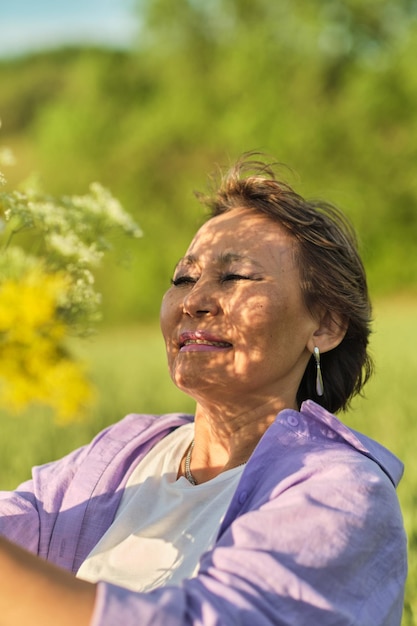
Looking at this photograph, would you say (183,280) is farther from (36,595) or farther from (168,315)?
(36,595)

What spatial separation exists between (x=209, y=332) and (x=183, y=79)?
2341cm

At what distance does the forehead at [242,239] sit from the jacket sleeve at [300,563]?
0.47 m

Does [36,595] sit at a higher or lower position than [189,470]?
lower

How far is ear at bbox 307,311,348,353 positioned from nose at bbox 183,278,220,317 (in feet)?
0.81

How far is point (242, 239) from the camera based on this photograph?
5.58 feet

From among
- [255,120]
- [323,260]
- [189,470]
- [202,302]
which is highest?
[255,120]

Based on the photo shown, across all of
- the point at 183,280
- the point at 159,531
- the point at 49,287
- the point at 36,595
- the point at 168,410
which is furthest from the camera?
the point at 168,410

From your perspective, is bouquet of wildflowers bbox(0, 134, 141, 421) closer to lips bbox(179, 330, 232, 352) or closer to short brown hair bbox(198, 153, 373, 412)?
lips bbox(179, 330, 232, 352)

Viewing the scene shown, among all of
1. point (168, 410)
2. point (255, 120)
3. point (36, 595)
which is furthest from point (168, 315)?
point (255, 120)

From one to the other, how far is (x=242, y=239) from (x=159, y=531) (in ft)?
1.93

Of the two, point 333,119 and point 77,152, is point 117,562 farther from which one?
point 77,152

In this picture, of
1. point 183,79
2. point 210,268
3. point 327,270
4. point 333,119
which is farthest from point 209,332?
point 183,79

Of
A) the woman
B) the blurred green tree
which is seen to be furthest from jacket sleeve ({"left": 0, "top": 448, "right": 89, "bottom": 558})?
the blurred green tree

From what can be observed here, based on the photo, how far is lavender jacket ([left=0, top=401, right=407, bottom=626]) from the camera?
1.12 m
